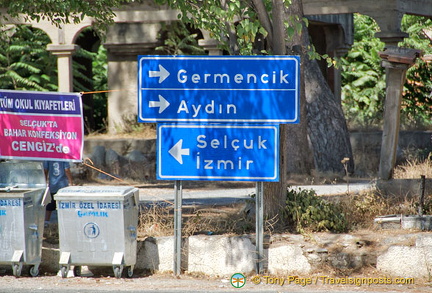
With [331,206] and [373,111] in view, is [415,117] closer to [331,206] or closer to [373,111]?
[373,111]

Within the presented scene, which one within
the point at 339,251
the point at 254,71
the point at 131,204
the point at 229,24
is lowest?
the point at 339,251

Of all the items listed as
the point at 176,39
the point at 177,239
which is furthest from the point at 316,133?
the point at 177,239

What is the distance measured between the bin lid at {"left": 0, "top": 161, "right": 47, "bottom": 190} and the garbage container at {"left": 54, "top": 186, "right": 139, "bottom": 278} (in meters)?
0.91

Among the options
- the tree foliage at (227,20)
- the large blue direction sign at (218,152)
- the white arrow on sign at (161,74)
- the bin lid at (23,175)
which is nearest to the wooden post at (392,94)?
the tree foliage at (227,20)

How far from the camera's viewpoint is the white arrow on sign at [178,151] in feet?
27.7

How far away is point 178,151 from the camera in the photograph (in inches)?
333

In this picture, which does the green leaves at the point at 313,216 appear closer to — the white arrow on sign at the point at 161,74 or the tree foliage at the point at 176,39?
the white arrow on sign at the point at 161,74

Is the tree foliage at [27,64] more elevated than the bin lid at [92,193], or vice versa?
the tree foliage at [27,64]

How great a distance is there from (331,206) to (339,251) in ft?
3.01

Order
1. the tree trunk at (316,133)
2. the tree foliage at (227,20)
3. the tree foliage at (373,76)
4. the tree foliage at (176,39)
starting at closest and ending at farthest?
1. the tree foliage at (227,20)
2. the tree trunk at (316,133)
3. the tree foliage at (176,39)
4. the tree foliage at (373,76)

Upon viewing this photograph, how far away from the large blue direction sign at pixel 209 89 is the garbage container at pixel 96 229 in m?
1.07

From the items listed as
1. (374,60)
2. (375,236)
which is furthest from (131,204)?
(374,60)

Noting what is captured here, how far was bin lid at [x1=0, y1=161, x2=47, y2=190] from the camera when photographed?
9.06 meters

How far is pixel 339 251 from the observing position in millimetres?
8375
